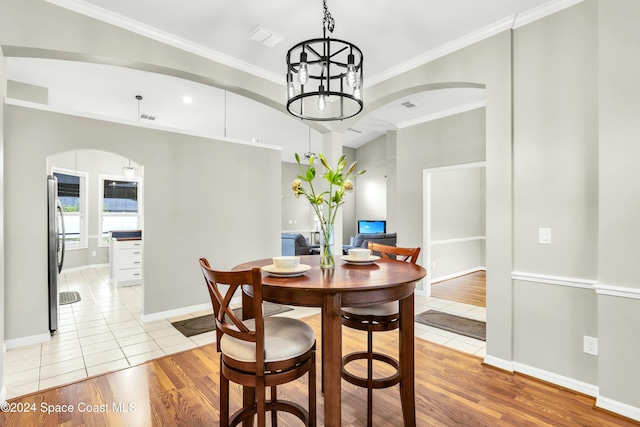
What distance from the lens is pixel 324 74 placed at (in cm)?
377

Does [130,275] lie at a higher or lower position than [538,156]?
lower

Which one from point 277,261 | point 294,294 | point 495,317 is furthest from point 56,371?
point 495,317

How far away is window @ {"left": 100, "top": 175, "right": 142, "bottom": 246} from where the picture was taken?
7727 mm

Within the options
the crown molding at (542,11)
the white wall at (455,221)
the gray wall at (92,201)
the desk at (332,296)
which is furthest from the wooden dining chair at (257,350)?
the gray wall at (92,201)

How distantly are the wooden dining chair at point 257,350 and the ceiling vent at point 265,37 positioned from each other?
2.21m

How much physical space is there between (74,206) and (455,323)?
834 centimetres

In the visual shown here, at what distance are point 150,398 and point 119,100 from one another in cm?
490

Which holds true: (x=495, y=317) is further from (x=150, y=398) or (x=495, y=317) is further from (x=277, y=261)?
(x=150, y=398)

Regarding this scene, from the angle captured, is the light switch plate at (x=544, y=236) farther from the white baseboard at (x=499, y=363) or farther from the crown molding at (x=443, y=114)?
the crown molding at (x=443, y=114)

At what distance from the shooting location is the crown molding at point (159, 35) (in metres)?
2.40

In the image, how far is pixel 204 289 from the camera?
427 centimetres

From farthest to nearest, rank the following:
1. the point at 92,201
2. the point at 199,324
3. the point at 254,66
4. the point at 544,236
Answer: the point at 92,201 → the point at 199,324 → the point at 254,66 → the point at 544,236

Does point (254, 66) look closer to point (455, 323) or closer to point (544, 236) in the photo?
point (544, 236)

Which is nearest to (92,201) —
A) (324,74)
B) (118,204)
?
(118,204)
